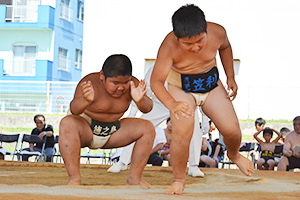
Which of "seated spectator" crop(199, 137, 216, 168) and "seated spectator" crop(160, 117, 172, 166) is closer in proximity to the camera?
"seated spectator" crop(199, 137, 216, 168)

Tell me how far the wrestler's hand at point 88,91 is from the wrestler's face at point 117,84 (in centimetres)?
14

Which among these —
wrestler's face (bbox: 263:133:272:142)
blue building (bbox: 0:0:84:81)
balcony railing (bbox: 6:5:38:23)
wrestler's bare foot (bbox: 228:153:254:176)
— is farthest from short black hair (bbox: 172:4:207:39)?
balcony railing (bbox: 6:5:38:23)

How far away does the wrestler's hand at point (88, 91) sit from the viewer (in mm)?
2760

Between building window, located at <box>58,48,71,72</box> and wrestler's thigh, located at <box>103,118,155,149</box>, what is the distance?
1366 centimetres

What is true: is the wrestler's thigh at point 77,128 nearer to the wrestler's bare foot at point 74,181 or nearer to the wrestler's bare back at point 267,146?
the wrestler's bare foot at point 74,181

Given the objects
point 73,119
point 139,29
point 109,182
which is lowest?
point 109,182

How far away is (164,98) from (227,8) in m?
8.30

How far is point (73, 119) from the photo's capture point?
2.95 meters

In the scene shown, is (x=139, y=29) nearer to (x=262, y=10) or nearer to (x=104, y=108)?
(x=262, y=10)

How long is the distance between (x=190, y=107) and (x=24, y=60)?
44.9 ft

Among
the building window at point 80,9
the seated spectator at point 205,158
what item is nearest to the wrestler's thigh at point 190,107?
the seated spectator at point 205,158

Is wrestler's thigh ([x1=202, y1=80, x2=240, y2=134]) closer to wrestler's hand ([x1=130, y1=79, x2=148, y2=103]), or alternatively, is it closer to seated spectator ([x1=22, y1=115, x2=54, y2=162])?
wrestler's hand ([x1=130, y1=79, x2=148, y2=103])

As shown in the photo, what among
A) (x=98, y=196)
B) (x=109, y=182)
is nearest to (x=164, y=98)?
(x=98, y=196)

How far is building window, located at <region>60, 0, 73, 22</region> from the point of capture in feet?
54.5
